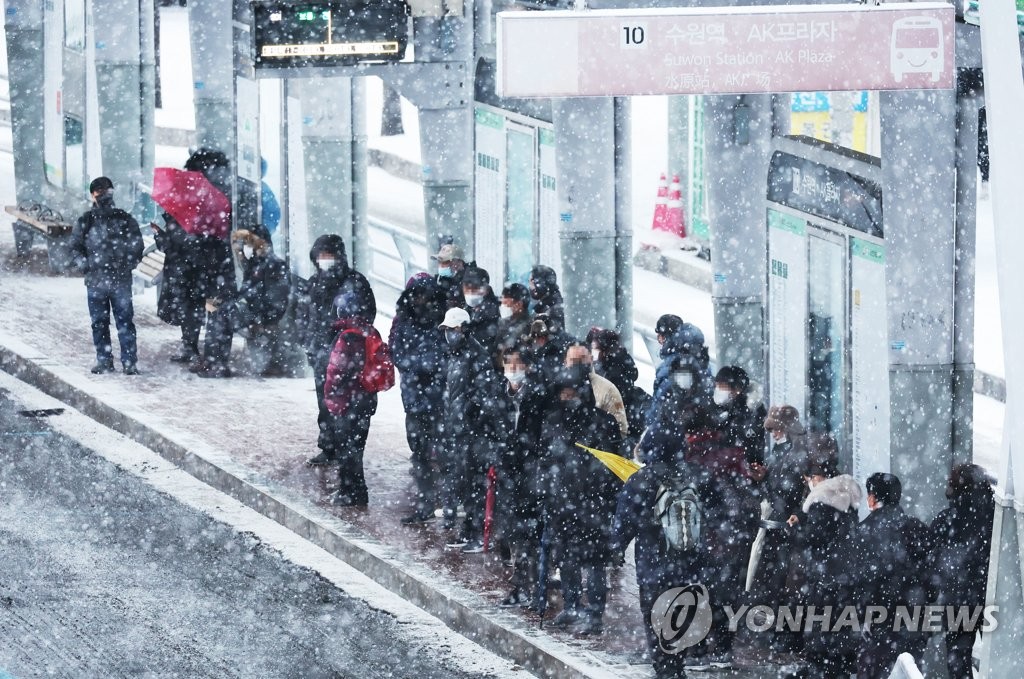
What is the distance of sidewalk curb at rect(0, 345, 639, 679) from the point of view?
10.8 meters

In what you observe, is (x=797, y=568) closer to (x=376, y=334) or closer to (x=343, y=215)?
(x=376, y=334)

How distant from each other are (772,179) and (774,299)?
76 cm

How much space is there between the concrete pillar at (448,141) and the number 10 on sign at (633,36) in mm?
4823

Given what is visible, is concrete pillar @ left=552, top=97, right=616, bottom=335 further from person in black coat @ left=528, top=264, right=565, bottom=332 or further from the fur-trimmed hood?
the fur-trimmed hood

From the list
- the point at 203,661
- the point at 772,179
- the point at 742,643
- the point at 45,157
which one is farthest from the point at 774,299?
the point at 45,157

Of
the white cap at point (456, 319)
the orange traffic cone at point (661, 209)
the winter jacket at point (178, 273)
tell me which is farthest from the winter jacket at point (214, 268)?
the orange traffic cone at point (661, 209)

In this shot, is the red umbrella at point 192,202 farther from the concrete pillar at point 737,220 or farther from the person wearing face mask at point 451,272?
the concrete pillar at point 737,220

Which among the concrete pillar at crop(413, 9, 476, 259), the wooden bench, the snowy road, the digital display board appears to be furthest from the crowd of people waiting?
the wooden bench

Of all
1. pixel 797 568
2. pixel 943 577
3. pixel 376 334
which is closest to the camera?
pixel 943 577

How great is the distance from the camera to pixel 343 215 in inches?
675

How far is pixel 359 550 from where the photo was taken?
12.6 meters

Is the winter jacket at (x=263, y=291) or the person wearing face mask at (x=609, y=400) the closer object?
the person wearing face mask at (x=609, y=400)

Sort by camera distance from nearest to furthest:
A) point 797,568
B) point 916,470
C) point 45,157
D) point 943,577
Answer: point 943,577
point 797,568
point 916,470
point 45,157

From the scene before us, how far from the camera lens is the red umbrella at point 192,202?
17078mm
